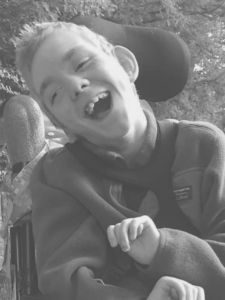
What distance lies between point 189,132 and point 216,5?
256 cm

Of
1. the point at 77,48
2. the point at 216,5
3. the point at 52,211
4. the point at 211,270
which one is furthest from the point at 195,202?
the point at 216,5

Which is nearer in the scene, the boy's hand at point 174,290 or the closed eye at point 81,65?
the boy's hand at point 174,290

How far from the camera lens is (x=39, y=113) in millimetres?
1699

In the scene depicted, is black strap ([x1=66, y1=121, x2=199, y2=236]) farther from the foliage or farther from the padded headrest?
the foliage

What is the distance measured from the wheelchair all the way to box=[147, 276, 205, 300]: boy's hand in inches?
15.4

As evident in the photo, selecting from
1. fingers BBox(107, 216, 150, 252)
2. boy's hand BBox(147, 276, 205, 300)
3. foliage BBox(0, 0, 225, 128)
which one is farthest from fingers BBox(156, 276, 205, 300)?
foliage BBox(0, 0, 225, 128)

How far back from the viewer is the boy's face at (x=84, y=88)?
→ 1.06 m

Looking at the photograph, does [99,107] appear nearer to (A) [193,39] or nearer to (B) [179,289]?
(B) [179,289]

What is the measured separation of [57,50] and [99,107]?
0.16 m

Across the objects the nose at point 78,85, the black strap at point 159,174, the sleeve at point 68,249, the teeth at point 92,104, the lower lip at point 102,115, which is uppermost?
the nose at point 78,85

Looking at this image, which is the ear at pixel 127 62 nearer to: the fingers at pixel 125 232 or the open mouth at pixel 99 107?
the open mouth at pixel 99 107

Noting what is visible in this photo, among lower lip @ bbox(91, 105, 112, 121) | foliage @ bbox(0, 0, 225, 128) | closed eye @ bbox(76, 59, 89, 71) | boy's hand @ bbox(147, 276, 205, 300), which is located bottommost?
foliage @ bbox(0, 0, 225, 128)

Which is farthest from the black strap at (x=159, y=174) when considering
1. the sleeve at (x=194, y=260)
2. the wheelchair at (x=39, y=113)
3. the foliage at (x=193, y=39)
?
the foliage at (x=193, y=39)

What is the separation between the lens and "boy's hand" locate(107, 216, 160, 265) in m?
0.86
